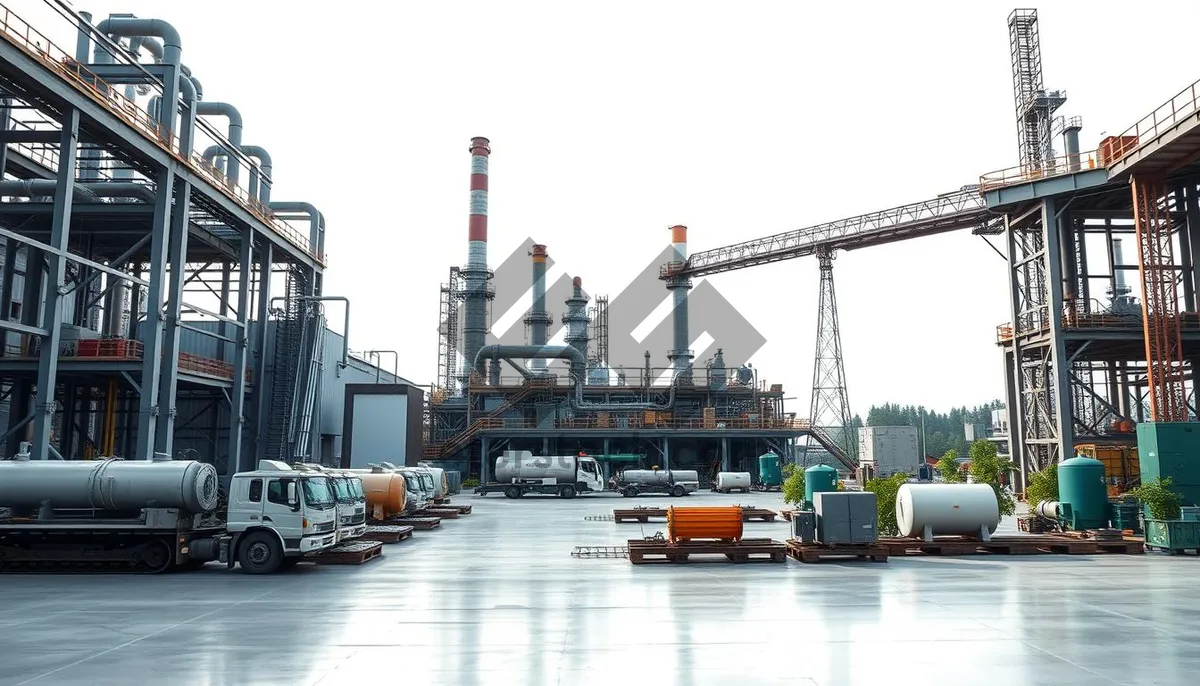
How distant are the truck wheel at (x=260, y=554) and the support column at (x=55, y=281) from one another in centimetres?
1237

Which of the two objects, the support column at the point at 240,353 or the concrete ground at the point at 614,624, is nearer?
the concrete ground at the point at 614,624

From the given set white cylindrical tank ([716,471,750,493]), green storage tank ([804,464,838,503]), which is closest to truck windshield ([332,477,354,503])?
green storage tank ([804,464,838,503])

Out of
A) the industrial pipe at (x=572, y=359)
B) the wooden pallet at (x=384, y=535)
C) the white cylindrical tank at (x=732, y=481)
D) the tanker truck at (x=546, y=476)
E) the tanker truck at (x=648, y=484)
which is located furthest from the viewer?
the industrial pipe at (x=572, y=359)

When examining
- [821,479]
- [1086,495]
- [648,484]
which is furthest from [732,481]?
[1086,495]

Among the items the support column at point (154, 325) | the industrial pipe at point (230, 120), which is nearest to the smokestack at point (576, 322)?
the industrial pipe at point (230, 120)

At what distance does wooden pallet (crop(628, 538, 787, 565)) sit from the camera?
16.5m

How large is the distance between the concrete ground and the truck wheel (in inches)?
17.3

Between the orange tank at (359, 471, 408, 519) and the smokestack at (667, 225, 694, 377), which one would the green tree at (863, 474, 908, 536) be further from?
the smokestack at (667, 225, 694, 377)

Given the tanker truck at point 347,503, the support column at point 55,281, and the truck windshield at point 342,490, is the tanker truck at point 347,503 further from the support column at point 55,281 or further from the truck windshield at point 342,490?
the support column at point 55,281

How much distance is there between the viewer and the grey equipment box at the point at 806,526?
17062 millimetres

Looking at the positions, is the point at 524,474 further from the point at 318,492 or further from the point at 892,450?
the point at 318,492

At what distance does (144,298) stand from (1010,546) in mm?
44091

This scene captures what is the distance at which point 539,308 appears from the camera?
2739 inches

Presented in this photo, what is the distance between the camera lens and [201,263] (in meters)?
41.9
